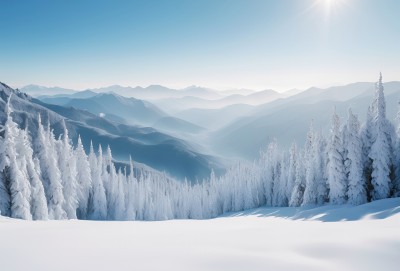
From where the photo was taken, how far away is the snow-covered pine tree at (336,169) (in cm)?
4169

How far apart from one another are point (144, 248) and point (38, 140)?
152 feet

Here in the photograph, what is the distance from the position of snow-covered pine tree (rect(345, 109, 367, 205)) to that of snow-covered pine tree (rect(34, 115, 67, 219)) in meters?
42.0

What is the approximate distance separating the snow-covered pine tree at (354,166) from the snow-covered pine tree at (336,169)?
38.6 inches

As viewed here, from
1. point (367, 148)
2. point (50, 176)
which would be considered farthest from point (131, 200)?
point (367, 148)

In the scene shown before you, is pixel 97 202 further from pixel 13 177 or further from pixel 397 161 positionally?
pixel 397 161

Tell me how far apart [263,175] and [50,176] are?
52.3 m

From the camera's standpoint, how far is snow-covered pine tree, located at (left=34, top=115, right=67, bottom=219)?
44312mm

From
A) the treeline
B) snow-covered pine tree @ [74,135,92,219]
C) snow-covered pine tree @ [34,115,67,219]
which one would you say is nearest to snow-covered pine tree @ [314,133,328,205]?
the treeline

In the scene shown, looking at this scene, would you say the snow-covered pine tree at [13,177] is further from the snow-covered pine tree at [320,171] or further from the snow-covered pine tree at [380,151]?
the snow-covered pine tree at [380,151]

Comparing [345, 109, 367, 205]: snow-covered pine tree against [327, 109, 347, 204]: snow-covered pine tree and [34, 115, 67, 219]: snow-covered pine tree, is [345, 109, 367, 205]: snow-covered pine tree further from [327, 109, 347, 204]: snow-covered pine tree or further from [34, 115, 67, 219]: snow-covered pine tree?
[34, 115, 67, 219]: snow-covered pine tree

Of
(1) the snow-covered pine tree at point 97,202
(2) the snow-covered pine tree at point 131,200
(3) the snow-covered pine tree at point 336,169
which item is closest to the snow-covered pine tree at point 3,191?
(1) the snow-covered pine tree at point 97,202

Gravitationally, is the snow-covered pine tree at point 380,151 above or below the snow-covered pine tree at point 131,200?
above

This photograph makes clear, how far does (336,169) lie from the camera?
139 ft

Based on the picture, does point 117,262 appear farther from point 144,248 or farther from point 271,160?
point 271,160
